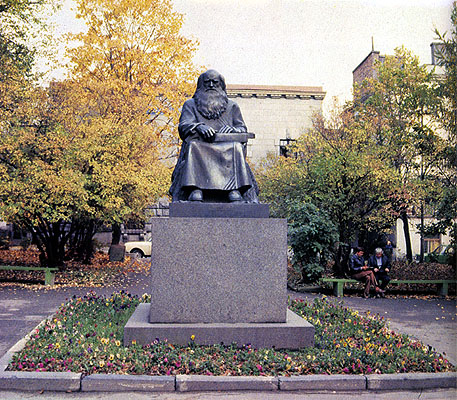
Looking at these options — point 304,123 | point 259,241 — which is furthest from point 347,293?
point 304,123

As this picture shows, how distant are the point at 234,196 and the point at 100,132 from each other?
29.9 ft

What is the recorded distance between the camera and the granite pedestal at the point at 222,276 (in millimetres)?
6863

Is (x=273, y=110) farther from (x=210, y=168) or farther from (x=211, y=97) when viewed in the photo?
(x=210, y=168)

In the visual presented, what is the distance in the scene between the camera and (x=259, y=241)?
701 centimetres

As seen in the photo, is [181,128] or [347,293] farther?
[347,293]

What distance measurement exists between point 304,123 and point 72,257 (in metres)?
17.7

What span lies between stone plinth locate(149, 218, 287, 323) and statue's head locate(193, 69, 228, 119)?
2003 mm

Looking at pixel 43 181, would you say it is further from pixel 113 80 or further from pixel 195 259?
pixel 195 259

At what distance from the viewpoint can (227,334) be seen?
22.0ft

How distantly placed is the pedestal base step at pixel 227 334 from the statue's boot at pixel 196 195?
182cm

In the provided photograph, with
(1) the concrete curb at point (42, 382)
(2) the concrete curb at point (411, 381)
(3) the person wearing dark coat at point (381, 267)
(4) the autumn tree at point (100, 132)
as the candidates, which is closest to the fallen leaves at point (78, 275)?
(4) the autumn tree at point (100, 132)

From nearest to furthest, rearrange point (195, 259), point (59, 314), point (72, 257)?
point (195, 259) < point (59, 314) < point (72, 257)

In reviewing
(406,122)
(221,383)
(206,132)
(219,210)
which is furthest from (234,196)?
(406,122)

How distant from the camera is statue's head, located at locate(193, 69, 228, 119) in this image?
26.3 ft
